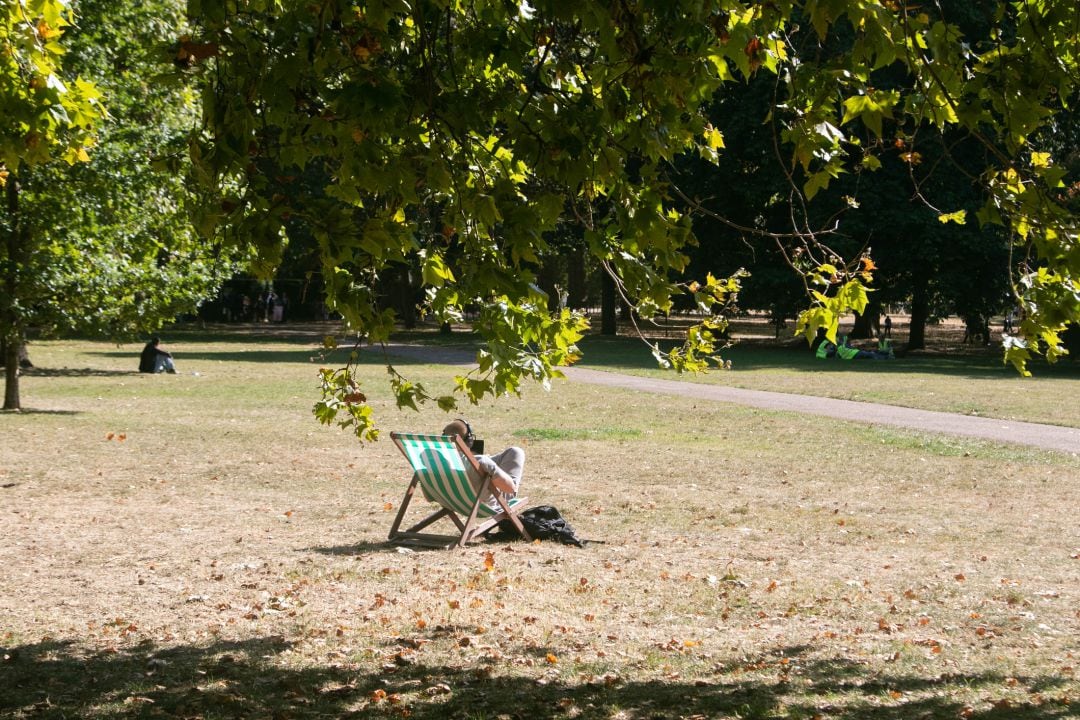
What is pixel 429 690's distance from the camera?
18.9 ft

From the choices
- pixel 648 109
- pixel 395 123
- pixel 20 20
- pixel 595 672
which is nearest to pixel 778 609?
pixel 595 672

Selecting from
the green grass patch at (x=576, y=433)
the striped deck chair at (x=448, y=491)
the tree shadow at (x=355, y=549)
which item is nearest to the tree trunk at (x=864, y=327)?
the green grass patch at (x=576, y=433)

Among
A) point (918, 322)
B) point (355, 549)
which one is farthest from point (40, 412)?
point (918, 322)

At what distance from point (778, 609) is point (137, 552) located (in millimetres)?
4464

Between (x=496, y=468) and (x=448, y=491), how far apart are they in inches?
16.4

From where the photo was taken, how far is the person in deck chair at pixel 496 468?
8875 mm

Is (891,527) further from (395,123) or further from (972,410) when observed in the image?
(972,410)

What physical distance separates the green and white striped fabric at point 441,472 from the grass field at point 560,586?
44 centimetres

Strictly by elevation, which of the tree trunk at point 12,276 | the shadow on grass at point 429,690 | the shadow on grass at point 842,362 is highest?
the tree trunk at point 12,276

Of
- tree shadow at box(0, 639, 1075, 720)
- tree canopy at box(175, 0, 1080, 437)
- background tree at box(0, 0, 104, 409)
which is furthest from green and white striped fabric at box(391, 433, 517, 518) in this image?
background tree at box(0, 0, 104, 409)

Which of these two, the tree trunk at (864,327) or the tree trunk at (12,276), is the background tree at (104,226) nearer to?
the tree trunk at (12,276)

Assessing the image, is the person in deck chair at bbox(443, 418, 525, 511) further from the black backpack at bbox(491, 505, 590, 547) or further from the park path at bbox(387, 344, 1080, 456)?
the park path at bbox(387, 344, 1080, 456)

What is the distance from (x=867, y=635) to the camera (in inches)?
267

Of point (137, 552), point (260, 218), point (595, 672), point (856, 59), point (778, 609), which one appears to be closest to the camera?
point (260, 218)
